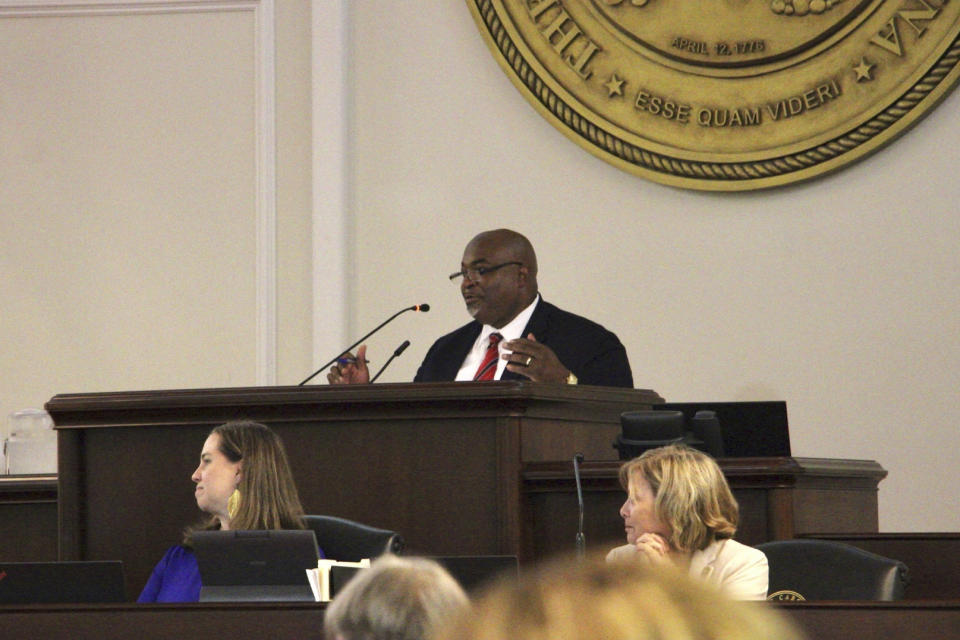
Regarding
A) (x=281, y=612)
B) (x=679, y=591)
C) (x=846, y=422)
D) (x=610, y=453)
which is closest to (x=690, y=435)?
(x=610, y=453)

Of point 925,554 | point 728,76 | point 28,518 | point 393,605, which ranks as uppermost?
point 728,76

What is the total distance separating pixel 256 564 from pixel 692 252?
3.07m

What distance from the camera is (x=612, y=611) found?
2.28ft

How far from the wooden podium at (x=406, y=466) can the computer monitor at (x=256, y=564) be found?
0.65 m

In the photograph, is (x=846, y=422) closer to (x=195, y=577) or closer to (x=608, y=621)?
(x=195, y=577)

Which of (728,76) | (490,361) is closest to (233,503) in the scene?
(490,361)

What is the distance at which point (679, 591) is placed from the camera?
2.32 feet

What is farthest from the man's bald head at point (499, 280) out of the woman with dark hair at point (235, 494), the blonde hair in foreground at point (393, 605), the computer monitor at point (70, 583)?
the blonde hair in foreground at point (393, 605)

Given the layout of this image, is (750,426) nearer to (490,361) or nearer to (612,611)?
(490,361)

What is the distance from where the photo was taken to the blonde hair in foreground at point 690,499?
305cm

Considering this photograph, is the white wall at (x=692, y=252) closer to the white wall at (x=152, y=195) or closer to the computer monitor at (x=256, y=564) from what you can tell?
the white wall at (x=152, y=195)

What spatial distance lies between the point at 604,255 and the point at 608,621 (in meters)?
5.14

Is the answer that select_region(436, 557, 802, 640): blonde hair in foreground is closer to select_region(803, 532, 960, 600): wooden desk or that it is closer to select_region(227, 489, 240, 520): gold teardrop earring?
select_region(227, 489, 240, 520): gold teardrop earring

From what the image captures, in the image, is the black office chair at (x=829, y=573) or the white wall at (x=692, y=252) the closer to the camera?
the black office chair at (x=829, y=573)
